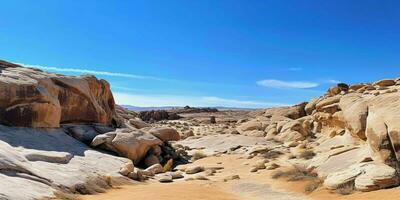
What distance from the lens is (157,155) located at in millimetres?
24766

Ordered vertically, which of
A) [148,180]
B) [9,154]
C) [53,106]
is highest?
[53,106]

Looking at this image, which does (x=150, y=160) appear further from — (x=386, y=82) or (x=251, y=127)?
(x=386, y=82)

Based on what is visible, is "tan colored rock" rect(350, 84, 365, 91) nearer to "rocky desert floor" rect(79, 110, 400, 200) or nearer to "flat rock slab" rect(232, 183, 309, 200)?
"rocky desert floor" rect(79, 110, 400, 200)

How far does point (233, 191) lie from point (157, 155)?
30.6ft

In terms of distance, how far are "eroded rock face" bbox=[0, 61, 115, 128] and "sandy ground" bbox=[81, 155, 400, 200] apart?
21.7 ft

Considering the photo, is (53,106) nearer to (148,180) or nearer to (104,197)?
(148,180)

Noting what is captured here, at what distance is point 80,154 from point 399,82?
2444cm

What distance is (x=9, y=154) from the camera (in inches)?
555

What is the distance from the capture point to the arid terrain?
44.7 feet

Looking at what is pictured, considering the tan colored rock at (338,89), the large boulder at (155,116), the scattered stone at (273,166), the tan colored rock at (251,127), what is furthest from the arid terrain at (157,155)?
the large boulder at (155,116)

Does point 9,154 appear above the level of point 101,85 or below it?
below

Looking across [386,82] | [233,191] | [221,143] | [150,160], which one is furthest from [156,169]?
[386,82]

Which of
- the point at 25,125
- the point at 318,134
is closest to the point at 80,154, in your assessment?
the point at 25,125

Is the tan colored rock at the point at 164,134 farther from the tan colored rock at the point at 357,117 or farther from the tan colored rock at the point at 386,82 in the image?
the tan colored rock at the point at 386,82
